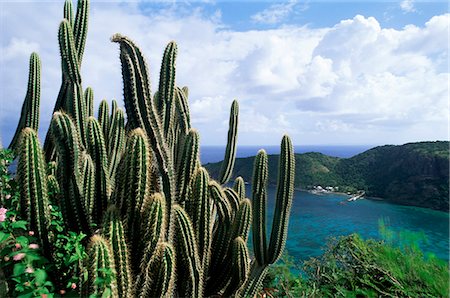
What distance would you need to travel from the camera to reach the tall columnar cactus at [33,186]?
223 centimetres

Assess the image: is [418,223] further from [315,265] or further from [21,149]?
[21,149]

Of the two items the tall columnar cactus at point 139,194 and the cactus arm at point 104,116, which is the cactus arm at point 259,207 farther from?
the cactus arm at point 104,116

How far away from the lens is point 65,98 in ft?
11.3

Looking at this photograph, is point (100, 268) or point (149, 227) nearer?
point (100, 268)

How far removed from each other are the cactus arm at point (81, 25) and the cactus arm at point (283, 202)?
2554 mm

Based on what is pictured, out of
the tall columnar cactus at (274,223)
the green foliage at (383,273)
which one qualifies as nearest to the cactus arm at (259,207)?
the tall columnar cactus at (274,223)

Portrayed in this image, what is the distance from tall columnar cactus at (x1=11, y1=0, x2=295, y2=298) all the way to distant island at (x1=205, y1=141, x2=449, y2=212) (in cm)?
2395

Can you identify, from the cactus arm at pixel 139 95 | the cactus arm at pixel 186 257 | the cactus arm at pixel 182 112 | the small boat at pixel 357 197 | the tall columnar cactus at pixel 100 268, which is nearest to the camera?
the tall columnar cactus at pixel 100 268

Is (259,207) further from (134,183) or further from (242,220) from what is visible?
(134,183)

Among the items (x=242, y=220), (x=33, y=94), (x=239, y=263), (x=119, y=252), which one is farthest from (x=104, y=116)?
(x=119, y=252)

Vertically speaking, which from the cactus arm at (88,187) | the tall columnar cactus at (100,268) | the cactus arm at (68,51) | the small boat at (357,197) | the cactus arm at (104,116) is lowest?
the small boat at (357,197)

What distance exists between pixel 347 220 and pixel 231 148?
85.6 ft

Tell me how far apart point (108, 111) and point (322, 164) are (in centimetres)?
3956

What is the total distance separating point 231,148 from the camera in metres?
5.39
